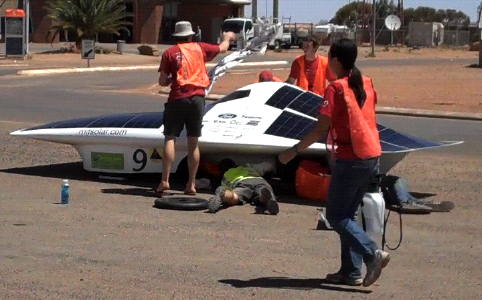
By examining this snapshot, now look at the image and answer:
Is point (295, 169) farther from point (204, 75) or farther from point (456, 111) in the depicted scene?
point (456, 111)

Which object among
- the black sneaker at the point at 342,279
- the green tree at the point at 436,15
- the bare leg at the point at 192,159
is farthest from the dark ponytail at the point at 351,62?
the green tree at the point at 436,15

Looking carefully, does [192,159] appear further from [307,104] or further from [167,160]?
[307,104]

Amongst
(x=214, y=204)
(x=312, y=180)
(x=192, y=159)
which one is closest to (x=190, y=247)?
(x=214, y=204)

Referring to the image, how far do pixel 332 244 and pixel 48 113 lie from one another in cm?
1295

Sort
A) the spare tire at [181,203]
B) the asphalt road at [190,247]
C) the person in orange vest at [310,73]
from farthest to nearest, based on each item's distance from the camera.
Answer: the person in orange vest at [310,73] < the spare tire at [181,203] < the asphalt road at [190,247]

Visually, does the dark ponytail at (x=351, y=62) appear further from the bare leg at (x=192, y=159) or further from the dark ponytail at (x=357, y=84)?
the bare leg at (x=192, y=159)

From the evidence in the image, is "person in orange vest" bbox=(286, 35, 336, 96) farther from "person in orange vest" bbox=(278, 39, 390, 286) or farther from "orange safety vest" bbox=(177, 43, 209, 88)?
"person in orange vest" bbox=(278, 39, 390, 286)

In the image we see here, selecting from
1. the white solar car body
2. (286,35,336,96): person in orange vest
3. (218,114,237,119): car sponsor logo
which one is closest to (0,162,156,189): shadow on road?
the white solar car body

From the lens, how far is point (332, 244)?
8180mm

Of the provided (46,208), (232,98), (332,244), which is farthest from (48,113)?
(332,244)

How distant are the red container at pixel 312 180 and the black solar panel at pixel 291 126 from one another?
1.03 feet

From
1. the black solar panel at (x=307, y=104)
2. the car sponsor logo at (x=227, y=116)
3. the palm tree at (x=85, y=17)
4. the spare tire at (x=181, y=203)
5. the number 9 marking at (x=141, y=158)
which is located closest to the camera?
the spare tire at (x=181, y=203)

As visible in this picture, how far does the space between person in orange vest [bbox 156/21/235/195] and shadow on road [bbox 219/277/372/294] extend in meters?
3.58

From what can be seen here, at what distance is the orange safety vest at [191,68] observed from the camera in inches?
403
